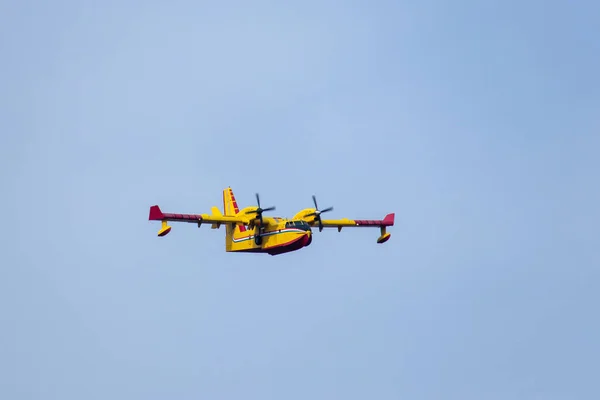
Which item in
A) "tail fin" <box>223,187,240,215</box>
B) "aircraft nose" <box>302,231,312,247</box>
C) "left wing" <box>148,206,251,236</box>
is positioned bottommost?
"aircraft nose" <box>302,231,312,247</box>

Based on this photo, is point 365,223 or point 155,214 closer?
point 155,214

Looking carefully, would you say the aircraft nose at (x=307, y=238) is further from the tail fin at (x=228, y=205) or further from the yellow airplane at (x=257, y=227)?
the tail fin at (x=228, y=205)

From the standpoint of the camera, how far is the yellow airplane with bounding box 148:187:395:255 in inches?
→ 3720

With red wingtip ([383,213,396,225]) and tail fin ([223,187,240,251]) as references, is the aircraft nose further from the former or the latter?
red wingtip ([383,213,396,225])

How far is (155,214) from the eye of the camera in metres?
94.8

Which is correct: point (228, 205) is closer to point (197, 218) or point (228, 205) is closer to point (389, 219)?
point (197, 218)

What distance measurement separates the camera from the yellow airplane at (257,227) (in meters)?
94.5

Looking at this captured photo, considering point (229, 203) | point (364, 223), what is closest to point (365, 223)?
point (364, 223)

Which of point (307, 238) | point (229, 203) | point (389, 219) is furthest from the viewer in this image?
point (389, 219)

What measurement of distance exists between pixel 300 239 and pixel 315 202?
7129 mm

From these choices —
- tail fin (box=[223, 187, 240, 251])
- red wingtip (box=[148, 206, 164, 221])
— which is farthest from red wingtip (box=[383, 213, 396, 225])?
red wingtip (box=[148, 206, 164, 221])

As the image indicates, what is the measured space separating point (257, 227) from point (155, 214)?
808cm

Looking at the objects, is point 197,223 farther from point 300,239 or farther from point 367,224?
point 367,224

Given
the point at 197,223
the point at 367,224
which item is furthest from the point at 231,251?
the point at 367,224
